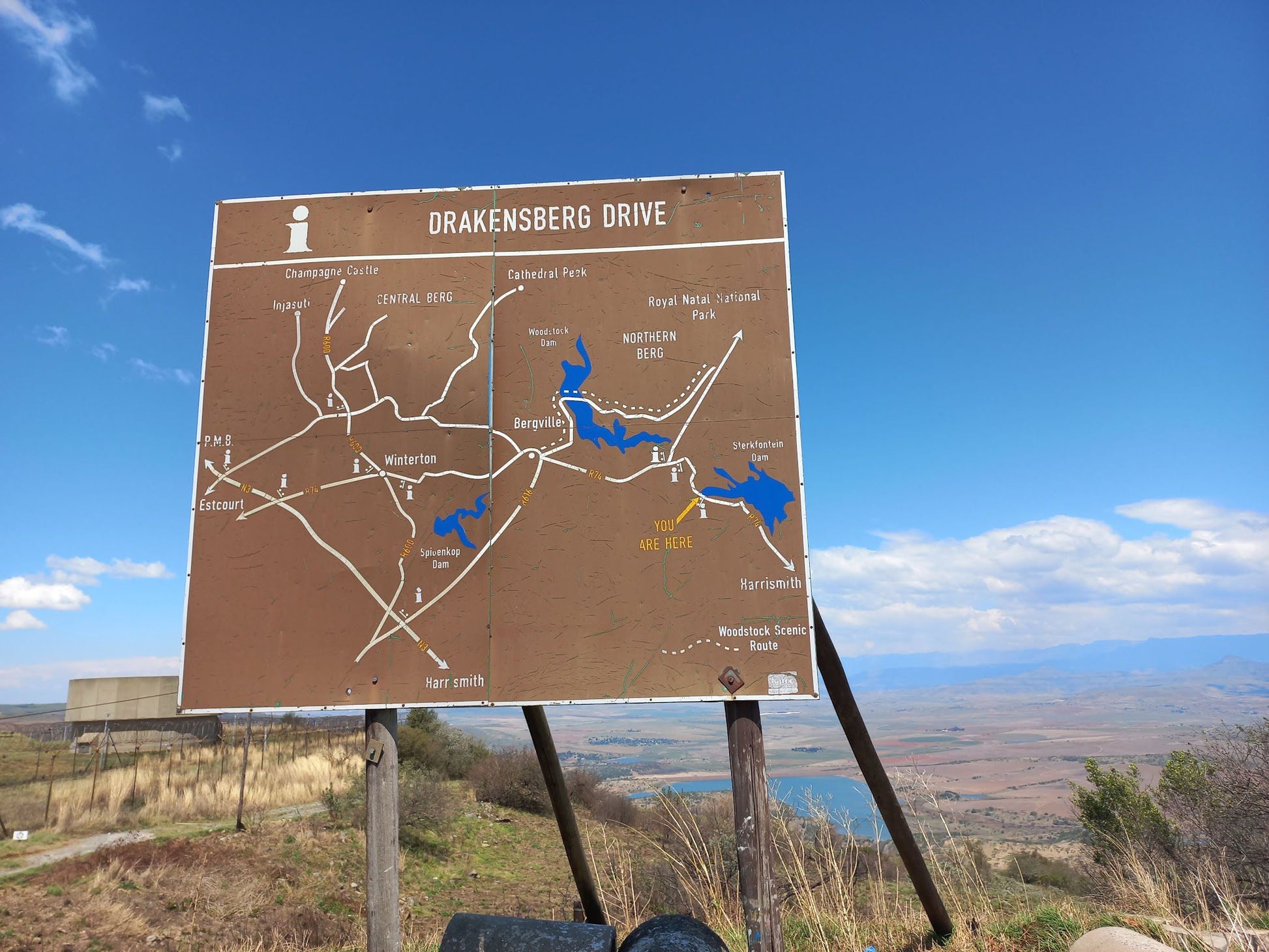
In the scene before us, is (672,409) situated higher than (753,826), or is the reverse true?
(672,409)

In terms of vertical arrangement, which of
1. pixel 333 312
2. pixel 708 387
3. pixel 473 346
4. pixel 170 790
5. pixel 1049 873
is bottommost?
pixel 1049 873

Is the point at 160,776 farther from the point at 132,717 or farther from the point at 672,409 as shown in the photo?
the point at 672,409

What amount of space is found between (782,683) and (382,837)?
2.71 m

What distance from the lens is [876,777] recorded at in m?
5.22

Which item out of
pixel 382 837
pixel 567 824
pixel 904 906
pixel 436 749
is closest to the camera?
pixel 382 837

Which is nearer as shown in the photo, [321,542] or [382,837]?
[382,837]

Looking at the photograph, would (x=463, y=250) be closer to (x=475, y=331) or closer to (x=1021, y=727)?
(x=475, y=331)

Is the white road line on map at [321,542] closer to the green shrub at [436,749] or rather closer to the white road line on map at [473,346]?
the white road line on map at [473,346]

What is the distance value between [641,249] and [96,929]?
36.6 ft

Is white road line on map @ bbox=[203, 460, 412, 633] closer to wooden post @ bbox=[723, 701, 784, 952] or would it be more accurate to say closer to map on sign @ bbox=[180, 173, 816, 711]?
map on sign @ bbox=[180, 173, 816, 711]

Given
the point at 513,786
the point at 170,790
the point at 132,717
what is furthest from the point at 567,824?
the point at 132,717

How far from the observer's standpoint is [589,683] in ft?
13.8

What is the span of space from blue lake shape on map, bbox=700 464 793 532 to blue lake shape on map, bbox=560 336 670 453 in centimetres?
46

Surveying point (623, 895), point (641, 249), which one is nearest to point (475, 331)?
point (641, 249)
